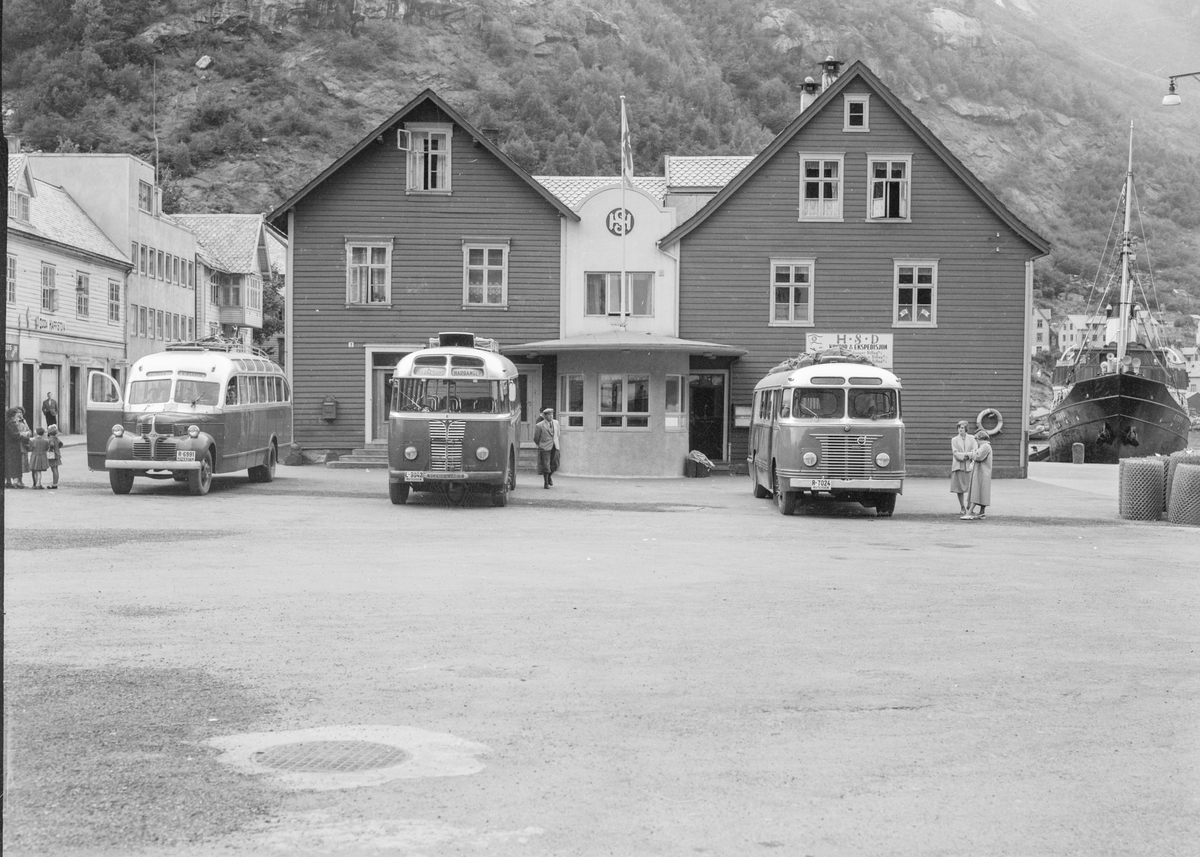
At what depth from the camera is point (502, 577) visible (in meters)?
14.1

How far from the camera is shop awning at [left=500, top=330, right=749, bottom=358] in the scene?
32906mm

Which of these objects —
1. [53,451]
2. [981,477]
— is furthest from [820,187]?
[53,451]

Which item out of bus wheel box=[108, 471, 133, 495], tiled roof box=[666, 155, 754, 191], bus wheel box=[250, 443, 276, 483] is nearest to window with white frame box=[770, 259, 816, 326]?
tiled roof box=[666, 155, 754, 191]

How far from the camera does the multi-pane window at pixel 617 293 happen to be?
120 ft

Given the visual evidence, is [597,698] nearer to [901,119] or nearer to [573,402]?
[573,402]

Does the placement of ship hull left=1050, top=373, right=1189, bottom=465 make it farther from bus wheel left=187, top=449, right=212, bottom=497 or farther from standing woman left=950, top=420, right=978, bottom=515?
bus wheel left=187, top=449, right=212, bottom=497

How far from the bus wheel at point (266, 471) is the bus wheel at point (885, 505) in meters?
13.7

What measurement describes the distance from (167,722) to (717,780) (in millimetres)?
3122

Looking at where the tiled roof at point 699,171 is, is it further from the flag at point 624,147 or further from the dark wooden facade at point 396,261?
the dark wooden facade at point 396,261

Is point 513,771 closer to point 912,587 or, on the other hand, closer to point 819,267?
point 912,587

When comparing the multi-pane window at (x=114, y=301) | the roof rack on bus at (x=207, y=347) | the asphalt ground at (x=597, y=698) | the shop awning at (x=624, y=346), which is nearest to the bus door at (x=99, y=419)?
the roof rack on bus at (x=207, y=347)

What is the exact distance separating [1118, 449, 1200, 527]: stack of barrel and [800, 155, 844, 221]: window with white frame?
551 inches

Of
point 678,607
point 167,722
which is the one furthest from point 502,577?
point 167,722

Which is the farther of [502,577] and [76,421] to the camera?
[76,421]
